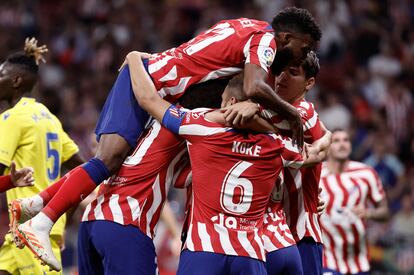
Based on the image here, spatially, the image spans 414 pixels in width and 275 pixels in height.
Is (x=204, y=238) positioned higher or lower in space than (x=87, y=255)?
higher

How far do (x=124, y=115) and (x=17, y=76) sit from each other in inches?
58.4

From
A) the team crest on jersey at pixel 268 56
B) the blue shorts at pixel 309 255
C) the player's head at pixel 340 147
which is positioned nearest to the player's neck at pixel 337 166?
the player's head at pixel 340 147

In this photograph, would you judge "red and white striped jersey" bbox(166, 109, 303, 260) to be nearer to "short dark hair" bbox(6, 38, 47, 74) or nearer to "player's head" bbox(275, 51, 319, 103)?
"player's head" bbox(275, 51, 319, 103)

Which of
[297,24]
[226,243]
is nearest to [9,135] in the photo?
[226,243]

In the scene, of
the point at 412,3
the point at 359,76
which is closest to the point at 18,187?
the point at 359,76

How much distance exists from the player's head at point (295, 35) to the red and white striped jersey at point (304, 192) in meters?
0.46

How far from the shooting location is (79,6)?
634 inches

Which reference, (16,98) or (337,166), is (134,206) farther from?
(337,166)

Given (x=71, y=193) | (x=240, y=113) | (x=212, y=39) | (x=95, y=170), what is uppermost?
(x=212, y=39)

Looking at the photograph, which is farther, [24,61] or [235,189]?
[24,61]

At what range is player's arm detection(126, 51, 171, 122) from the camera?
5.79 metres

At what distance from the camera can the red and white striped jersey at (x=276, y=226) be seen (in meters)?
6.01

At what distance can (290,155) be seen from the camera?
578 centimetres

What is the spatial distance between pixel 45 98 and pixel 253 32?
8.97 m
